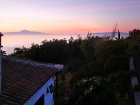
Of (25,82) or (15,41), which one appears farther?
(15,41)

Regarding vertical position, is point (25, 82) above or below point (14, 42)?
below

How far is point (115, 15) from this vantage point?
915 inches

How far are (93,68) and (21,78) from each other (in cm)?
893

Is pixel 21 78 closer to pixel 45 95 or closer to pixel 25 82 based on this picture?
pixel 25 82

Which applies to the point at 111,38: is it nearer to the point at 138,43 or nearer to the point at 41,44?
the point at 138,43

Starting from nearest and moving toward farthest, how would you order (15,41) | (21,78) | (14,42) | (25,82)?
(25,82), (21,78), (14,42), (15,41)

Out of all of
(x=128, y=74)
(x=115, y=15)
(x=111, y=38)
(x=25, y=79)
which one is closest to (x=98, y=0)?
(x=111, y=38)

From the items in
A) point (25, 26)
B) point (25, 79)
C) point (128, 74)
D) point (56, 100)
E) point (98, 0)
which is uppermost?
point (98, 0)

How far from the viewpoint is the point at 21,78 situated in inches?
309

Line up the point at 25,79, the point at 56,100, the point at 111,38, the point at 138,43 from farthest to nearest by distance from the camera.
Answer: the point at 138,43 → the point at 111,38 → the point at 56,100 → the point at 25,79

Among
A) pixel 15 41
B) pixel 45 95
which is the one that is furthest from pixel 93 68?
pixel 45 95

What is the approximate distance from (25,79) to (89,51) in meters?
13.4

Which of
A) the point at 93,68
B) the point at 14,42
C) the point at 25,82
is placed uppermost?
the point at 14,42

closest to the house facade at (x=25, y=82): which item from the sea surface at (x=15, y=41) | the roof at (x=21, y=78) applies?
the roof at (x=21, y=78)
